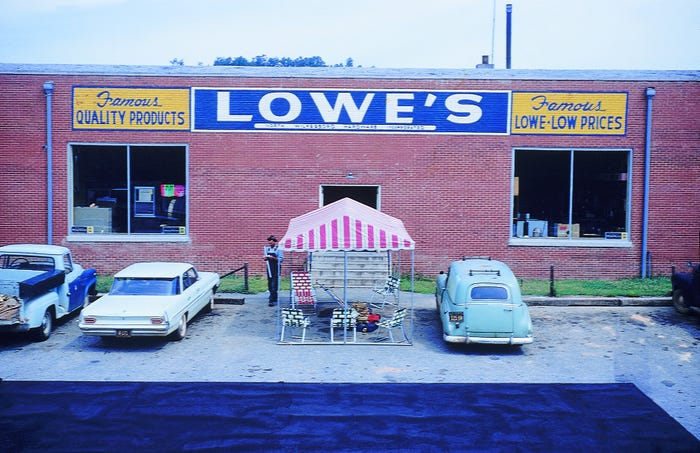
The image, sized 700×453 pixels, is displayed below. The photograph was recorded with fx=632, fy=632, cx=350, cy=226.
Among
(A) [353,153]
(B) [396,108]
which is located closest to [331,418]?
(A) [353,153]

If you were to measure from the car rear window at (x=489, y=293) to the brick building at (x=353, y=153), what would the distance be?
7.67 metres

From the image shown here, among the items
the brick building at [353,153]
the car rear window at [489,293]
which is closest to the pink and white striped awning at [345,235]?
the car rear window at [489,293]

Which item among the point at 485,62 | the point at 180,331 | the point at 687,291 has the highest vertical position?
the point at 485,62

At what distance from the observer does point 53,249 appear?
14.4 meters

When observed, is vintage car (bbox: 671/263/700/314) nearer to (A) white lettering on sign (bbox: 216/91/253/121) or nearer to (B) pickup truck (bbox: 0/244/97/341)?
(A) white lettering on sign (bbox: 216/91/253/121)

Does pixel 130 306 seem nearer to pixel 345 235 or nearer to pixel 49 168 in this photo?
pixel 345 235

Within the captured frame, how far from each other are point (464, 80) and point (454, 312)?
9.86 meters

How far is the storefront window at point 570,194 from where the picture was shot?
65.8ft

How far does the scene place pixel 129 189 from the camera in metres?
20.1

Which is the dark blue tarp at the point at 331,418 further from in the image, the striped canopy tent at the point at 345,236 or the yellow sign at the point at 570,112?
the yellow sign at the point at 570,112

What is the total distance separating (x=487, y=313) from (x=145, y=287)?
6.94 metres

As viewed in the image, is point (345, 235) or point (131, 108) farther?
point (131, 108)

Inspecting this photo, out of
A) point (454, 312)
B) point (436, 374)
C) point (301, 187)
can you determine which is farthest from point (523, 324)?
point (301, 187)

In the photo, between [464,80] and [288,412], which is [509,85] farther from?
[288,412]
